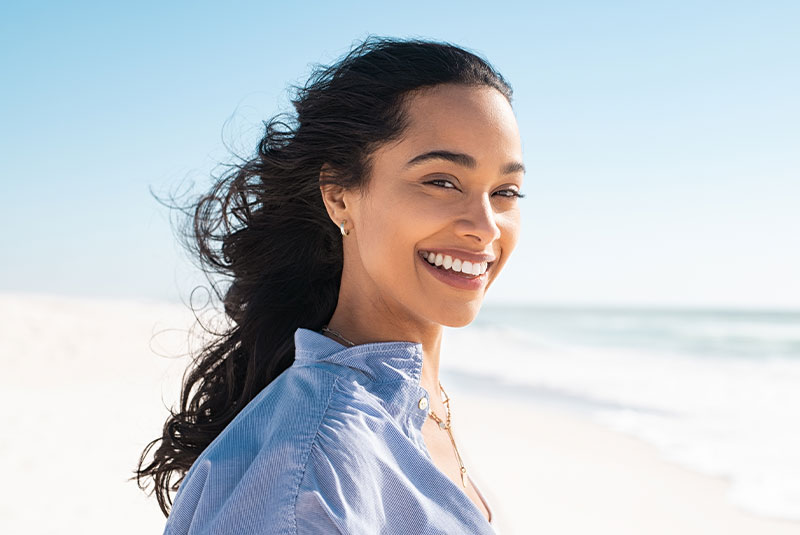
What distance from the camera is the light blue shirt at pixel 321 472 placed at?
49.8 inches

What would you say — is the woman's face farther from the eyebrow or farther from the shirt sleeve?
the shirt sleeve

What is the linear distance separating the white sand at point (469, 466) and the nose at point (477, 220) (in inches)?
35.2

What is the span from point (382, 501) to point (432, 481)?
5.3 inches

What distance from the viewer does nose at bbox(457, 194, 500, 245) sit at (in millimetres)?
1767

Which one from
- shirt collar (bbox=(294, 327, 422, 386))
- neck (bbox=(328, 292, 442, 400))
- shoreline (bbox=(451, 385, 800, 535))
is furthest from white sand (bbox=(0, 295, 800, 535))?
shirt collar (bbox=(294, 327, 422, 386))

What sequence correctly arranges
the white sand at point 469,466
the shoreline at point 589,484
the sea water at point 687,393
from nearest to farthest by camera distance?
the white sand at point 469,466 → the shoreline at point 589,484 → the sea water at point 687,393

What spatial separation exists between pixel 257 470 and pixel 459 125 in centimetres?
92

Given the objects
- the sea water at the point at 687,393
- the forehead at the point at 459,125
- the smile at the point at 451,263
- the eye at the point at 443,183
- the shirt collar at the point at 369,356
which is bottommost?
the shirt collar at the point at 369,356

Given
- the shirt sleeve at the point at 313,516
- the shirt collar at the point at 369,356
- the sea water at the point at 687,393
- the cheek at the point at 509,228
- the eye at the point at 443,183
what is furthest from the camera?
the sea water at the point at 687,393

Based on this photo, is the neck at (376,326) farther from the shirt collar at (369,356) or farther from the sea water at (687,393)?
the sea water at (687,393)

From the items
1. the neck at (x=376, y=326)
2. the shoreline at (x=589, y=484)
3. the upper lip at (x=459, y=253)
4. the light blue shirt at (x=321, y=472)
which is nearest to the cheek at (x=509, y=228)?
the upper lip at (x=459, y=253)

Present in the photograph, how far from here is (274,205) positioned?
2312 mm

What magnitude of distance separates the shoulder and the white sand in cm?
99

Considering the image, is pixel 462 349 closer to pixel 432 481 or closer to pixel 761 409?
pixel 761 409
